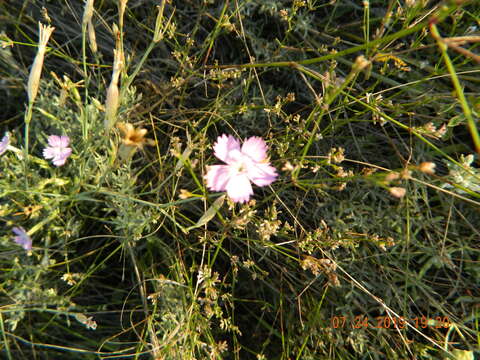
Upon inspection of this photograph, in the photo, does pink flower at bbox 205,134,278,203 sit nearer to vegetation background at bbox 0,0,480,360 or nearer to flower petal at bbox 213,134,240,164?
flower petal at bbox 213,134,240,164

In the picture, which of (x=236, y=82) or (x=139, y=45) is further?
(x=139, y=45)

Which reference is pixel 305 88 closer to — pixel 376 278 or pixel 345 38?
pixel 345 38

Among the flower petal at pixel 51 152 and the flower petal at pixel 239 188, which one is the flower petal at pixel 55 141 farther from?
the flower petal at pixel 239 188

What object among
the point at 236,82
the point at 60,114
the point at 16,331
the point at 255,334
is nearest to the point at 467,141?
the point at 236,82
